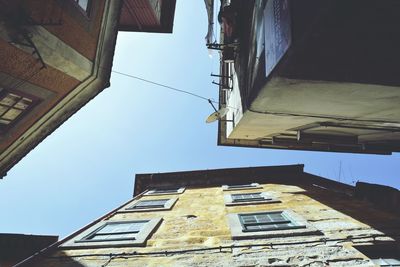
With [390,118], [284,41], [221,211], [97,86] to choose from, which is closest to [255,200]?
[221,211]

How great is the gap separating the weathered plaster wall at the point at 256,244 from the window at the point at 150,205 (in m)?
1.40

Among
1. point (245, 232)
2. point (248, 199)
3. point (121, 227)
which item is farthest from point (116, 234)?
point (248, 199)

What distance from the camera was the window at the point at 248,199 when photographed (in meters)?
10.4

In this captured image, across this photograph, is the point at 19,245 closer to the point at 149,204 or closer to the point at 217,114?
the point at 149,204

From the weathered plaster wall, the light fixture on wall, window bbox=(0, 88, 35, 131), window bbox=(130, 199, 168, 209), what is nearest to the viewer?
the weathered plaster wall

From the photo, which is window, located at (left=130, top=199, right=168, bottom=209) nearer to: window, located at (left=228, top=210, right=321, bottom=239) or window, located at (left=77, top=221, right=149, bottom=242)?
window, located at (left=77, top=221, right=149, bottom=242)

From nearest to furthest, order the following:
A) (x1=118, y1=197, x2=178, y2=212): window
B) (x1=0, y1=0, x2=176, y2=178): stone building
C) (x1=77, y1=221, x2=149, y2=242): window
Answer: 1. (x1=0, y1=0, x2=176, y2=178): stone building
2. (x1=77, y1=221, x2=149, y2=242): window
3. (x1=118, y1=197, x2=178, y2=212): window

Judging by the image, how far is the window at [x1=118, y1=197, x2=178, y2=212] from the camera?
10.6 m

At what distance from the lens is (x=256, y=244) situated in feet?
21.6

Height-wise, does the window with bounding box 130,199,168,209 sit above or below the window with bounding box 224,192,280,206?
below

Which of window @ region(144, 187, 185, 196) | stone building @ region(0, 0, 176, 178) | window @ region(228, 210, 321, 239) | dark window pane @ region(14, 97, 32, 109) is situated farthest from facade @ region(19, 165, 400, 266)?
dark window pane @ region(14, 97, 32, 109)

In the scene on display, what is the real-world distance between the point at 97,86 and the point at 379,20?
25.7 feet

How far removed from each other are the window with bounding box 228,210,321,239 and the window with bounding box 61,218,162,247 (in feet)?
8.16

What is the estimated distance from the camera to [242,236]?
22.7 ft
